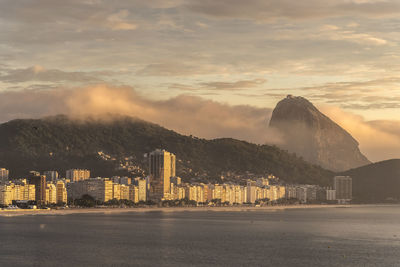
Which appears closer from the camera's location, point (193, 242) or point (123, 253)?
point (123, 253)

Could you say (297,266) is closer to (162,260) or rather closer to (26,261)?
(162,260)

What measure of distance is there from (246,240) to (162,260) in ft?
115

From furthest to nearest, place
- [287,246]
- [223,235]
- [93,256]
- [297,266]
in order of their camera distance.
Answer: [223,235] → [287,246] → [93,256] → [297,266]

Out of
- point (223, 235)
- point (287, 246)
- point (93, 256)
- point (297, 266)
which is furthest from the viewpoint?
point (223, 235)

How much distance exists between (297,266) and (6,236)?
2446 inches

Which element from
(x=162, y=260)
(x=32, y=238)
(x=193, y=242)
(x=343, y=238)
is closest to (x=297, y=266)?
(x=162, y=260)

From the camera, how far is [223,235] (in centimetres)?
13588

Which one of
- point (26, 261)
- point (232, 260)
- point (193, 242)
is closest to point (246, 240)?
point (193, 242)

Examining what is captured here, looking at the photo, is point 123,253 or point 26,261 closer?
point 26,261

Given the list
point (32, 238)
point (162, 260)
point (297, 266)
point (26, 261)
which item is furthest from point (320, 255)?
point (32, 238)

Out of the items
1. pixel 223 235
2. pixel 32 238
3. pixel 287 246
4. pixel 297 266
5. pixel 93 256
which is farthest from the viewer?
pixel 223 235

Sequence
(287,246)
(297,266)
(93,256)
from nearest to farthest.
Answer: (297,266) < (93,256) < (287,246)

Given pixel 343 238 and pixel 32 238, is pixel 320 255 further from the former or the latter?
pixel 32 238

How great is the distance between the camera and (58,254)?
98.1 m
